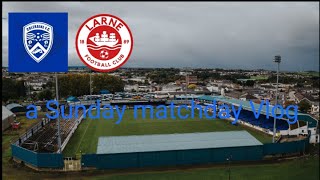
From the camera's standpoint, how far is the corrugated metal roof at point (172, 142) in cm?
1032

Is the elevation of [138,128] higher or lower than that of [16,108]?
lower

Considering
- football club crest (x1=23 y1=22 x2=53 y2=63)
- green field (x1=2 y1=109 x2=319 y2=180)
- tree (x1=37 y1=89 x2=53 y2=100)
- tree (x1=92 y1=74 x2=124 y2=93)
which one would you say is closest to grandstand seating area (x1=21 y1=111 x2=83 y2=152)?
green field (x1=2 y1=109 x2=319 y2=180)

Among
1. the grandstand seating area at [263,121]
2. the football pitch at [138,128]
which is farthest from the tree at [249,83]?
the football pitch at [138,128]

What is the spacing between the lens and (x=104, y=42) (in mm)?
3584

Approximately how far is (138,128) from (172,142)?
6.69 metres

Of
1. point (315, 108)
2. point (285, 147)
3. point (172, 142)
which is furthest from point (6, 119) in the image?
point (315, 108)

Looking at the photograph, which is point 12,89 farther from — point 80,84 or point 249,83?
point 249,83

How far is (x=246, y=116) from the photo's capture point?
2005cm

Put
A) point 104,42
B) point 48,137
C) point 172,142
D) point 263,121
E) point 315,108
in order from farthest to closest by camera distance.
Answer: point 315,108, point 263,121, point 48,137, point 172,142, point 104,42

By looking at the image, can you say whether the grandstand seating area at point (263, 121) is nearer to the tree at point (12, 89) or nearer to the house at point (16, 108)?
the house at point (16, 108)

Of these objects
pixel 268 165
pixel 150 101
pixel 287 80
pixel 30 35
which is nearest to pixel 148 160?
pixel 268 165

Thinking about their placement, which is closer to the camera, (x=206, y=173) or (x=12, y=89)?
(x=206, y=173)

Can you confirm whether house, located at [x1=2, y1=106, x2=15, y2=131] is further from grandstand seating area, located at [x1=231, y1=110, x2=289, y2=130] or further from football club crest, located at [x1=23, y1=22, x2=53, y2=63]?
grandstand seating area, located at [x1=231, y1=110, x2=289, y2=130]

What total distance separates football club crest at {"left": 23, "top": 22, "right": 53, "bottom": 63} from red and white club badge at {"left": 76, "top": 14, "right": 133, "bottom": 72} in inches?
31.9
